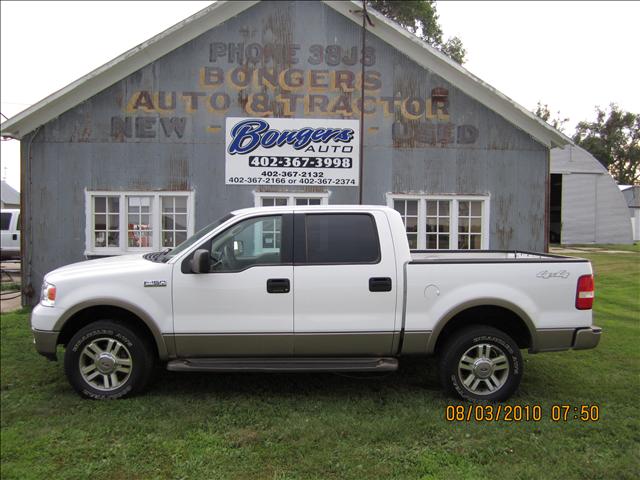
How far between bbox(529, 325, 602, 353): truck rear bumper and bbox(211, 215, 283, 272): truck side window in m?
2.59

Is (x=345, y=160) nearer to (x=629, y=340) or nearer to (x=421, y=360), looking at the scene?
(x=421, y=360)

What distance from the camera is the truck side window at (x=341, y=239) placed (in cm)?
481

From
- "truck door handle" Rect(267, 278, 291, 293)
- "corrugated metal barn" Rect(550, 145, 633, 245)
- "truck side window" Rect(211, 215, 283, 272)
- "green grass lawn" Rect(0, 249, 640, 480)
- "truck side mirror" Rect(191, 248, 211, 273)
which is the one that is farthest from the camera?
"corrugated metal barn" Rect(550, 145, 633, 245)

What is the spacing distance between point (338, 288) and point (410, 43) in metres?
6.32

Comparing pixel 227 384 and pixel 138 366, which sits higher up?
pixel 138 366

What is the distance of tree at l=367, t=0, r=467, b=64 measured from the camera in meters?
21.0

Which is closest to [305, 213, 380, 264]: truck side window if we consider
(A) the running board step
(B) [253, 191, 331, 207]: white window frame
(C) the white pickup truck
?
(C) the white pickup truck

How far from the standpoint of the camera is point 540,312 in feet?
15.6

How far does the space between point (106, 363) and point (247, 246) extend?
→ 67.1 inches

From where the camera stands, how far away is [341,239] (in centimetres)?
489

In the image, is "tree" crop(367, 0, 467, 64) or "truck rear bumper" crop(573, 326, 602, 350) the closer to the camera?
"truck rear bumper" crop(573, 326, 602, 350)

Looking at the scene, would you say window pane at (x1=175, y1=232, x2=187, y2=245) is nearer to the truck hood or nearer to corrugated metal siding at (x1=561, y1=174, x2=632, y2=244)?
the truck hood

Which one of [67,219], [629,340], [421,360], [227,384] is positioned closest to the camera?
[227,384]

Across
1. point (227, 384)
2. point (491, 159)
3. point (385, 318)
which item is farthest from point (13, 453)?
point (491, 159)
